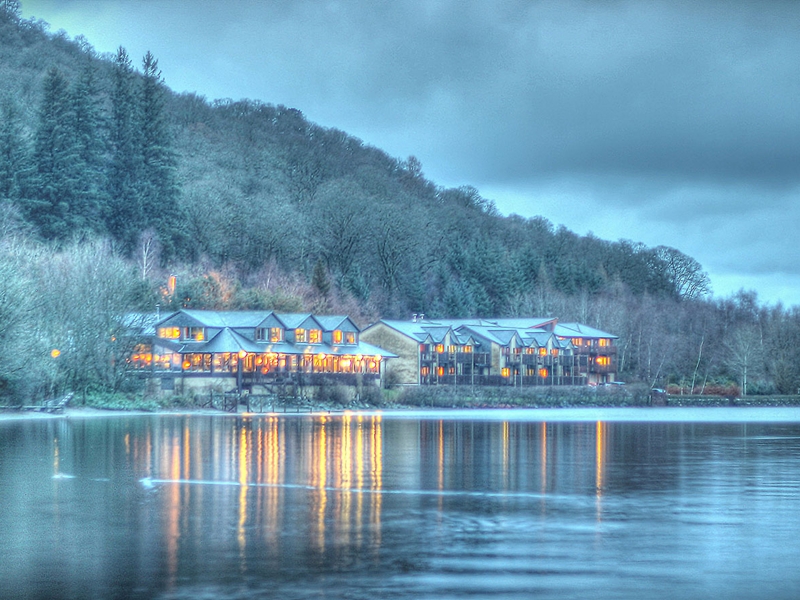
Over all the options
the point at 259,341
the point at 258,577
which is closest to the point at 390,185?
the point at 259,341

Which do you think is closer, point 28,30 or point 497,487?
point 497,487

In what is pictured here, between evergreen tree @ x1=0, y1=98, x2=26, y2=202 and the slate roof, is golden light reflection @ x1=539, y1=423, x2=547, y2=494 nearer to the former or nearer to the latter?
the slate roof

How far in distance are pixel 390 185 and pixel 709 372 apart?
69508mm

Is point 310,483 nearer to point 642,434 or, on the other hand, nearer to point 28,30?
point 642,434

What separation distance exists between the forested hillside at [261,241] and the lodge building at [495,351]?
7800mm

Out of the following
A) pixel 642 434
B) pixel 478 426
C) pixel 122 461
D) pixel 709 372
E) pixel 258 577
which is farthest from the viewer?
pixel 709 372

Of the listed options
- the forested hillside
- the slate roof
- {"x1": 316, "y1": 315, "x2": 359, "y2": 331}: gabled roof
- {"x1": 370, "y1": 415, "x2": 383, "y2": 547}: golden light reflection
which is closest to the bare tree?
the forested hillside

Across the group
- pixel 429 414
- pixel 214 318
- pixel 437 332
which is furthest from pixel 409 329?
pixel 429 414

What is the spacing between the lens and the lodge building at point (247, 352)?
266 feet

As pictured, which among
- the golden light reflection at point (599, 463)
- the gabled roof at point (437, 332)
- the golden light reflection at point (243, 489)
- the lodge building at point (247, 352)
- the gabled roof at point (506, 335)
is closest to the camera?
the golden light reflection at point (243, 489)

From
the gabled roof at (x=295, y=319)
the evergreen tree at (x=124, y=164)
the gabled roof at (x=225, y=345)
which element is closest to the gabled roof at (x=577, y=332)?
the gabled roof at (x=295, y=319)

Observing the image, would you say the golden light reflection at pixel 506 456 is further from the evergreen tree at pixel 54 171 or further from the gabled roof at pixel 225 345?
the evergreen tree at pixel 54 171

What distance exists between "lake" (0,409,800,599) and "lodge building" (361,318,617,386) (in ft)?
211

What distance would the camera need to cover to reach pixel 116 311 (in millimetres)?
70875
